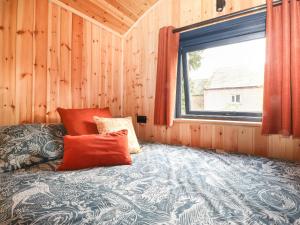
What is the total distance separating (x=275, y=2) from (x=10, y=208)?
2161 millimetres

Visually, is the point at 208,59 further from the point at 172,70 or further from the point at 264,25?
the point at 264,25

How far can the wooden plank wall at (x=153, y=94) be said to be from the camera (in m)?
1.72

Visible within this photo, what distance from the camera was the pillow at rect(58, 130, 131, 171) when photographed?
3.94ft

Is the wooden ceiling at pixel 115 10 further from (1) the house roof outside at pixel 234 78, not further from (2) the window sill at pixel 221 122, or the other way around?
(2) the window sill at pixel 221 122

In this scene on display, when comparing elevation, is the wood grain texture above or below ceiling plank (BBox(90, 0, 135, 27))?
below

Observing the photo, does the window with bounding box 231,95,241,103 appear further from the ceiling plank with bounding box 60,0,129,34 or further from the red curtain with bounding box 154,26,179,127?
the ceiling plank with bounding box 60,0,129,34

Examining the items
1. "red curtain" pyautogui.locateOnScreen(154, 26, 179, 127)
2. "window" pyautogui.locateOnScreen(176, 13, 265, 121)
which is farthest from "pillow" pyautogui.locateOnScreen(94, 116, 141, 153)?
"window" pyautogui.locateOnScreen(176, 13, 265, 121)

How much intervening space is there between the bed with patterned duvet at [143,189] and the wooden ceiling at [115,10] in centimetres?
139

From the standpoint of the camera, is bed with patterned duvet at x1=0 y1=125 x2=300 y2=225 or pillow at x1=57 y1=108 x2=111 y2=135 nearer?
bed with patterned duvet at x1=0 y1=125 x2=300 y2=225

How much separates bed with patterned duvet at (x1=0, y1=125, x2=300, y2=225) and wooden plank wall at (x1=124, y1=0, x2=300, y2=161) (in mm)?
308

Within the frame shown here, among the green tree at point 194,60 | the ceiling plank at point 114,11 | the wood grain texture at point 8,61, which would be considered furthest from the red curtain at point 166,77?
the wood grain texture at point 8,61

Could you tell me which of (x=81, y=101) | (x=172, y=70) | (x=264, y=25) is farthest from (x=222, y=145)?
(x=81, y=101)

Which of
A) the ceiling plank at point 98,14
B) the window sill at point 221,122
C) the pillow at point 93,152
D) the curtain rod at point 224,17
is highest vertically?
the ceiling plank at point 98,14

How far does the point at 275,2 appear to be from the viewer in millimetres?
1577
